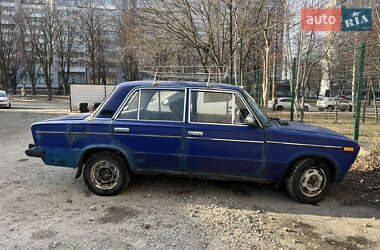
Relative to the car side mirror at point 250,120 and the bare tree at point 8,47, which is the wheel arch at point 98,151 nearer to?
the car side mirror at point 250,120

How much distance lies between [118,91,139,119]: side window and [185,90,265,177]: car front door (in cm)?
84

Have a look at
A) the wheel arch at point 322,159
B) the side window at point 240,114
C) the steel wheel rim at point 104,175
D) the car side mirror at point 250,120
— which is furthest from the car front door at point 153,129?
the wheel arch at point 322,159

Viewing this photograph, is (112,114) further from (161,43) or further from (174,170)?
(161,43)

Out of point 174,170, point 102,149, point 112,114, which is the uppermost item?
point 112,114

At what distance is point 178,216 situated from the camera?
11.9 ft

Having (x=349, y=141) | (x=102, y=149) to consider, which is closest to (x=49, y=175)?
(x=102, y=149)

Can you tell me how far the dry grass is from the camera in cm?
695

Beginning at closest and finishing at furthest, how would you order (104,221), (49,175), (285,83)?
(104,221), (49,175), (285,83)

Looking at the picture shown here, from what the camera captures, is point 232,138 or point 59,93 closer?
point 232,138

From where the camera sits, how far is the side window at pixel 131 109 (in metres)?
4.16

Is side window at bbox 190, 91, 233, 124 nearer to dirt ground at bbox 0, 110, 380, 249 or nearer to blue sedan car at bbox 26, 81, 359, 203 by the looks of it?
blue sedan car at bbox 26, 81, 359, 203

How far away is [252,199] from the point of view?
13.9 feet

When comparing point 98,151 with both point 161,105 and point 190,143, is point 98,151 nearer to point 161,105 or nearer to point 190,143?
point 161,105

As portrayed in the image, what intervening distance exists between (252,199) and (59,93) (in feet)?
181
